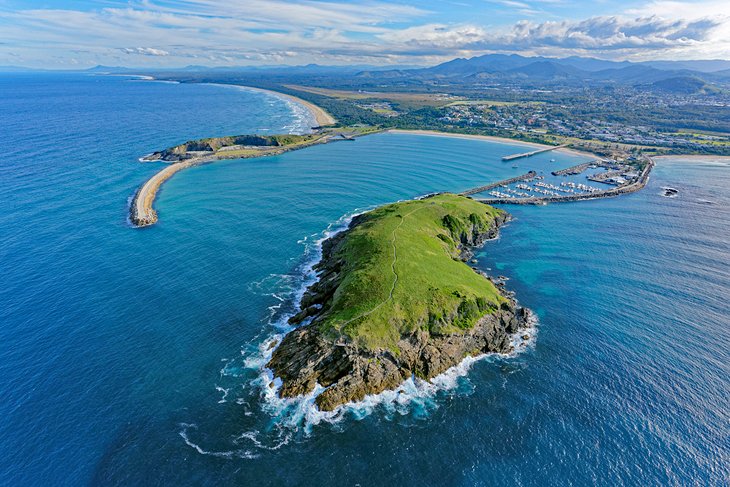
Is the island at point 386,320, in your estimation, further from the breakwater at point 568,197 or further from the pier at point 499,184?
the pier at point 499,184

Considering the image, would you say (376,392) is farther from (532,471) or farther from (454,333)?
(532,471)

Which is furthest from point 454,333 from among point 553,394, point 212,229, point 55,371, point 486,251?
point 212,229

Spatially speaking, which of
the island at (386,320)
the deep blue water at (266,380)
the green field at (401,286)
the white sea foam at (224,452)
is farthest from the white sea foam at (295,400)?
the green field at (401,286)

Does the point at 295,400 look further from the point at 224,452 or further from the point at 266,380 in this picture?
the point at 224,452

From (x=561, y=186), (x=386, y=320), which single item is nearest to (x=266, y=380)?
(x=386, y=320)

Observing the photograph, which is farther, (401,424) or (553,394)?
(553,394)

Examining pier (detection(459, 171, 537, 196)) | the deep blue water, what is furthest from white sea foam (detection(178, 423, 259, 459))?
pier (detection(459, 171, 537, 196))
